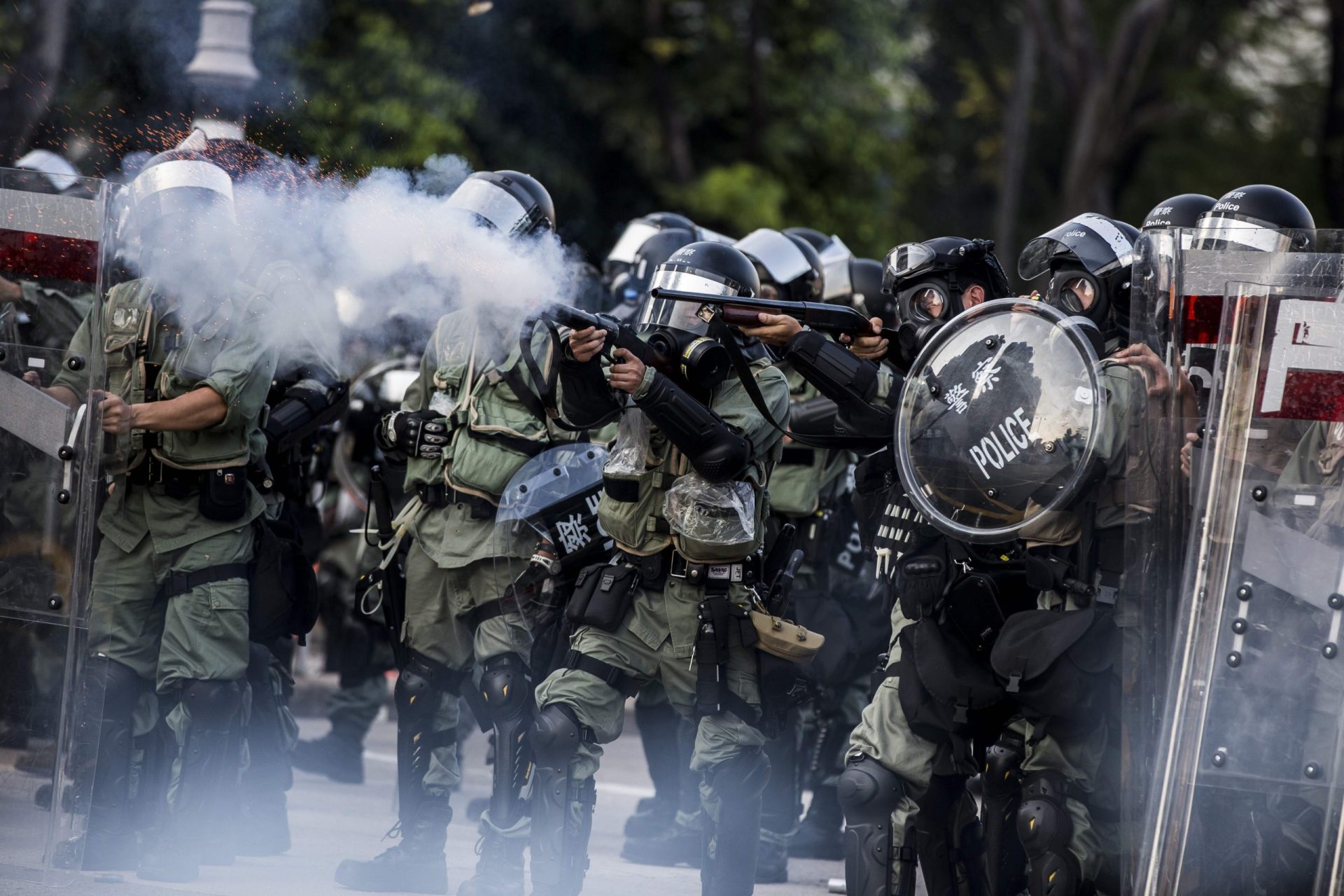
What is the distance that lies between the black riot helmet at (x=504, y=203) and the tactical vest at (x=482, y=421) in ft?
1.23

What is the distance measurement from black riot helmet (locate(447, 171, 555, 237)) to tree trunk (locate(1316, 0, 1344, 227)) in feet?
41.3

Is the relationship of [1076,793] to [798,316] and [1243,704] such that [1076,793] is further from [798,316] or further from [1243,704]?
[798,316]

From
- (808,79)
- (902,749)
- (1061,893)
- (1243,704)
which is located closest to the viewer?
(1243,704)

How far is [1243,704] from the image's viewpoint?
3.79 m

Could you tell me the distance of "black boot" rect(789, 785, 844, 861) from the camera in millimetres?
6629

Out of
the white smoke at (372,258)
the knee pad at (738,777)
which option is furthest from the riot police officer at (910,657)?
the white smoke at (372,258)

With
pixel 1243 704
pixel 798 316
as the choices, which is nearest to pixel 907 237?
pixel 798 316

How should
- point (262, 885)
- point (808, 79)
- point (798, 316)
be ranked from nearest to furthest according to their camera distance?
point (798, 316) → point (262, 885) → point (808, 79)

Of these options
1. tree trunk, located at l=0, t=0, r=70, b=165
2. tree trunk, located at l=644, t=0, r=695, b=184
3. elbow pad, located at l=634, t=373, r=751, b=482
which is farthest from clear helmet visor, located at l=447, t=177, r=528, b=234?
tree trunk, located at l=644, t=0, r=695, b=184

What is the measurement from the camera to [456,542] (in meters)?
5.64

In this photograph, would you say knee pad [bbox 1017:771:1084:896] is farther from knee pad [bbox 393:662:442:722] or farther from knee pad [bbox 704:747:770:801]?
knee pad [bbox 393:662:442:722]

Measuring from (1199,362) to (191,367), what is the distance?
3052mm

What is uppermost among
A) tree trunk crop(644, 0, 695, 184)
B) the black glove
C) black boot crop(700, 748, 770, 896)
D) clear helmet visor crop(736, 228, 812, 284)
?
tree trunk crop(644, 0, 695, 184)

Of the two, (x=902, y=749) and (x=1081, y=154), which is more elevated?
(x=1081, y=154)
